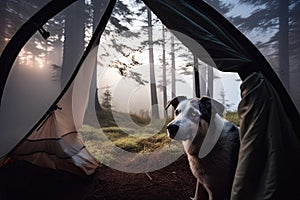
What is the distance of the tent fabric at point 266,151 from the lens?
112 centimetres

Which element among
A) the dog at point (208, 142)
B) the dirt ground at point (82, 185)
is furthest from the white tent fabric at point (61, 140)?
the dog at point (208, 142)

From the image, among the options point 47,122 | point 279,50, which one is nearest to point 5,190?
point 47,122

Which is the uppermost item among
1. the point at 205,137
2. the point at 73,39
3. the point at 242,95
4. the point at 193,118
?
the point at 73,39

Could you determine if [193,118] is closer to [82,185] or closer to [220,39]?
[220,39]

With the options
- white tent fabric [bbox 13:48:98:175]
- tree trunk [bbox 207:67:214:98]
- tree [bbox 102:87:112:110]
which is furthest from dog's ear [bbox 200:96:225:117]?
tree [bbox 102:87:112:110]

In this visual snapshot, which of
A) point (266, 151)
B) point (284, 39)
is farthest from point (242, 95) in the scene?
point (284, 39)

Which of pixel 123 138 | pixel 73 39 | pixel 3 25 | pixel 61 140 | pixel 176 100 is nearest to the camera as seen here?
pixel 3 25

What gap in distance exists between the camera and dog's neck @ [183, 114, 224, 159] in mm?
1855

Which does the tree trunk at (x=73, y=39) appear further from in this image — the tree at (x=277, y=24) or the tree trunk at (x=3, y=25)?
the tree at (x=277, y=24)

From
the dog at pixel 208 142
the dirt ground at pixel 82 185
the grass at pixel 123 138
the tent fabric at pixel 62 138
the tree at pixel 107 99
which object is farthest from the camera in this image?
the grass at pixel 123 138

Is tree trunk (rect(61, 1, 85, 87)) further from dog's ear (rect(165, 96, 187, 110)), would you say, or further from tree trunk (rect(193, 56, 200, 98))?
tree trunk (rect(193, 56, 200, 98))

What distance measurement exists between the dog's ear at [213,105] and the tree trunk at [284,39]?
0.66m

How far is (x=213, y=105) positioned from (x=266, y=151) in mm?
814

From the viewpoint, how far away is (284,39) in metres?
1.38
